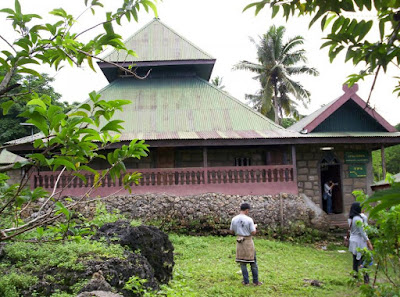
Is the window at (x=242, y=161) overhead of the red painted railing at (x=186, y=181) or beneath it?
overhead

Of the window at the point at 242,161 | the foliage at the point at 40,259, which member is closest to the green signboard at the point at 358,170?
the window at the point at 242,161

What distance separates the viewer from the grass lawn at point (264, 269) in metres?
6.43

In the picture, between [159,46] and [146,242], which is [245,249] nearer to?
[146,242]

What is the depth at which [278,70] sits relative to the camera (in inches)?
1081

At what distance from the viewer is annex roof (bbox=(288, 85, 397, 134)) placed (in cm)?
1284

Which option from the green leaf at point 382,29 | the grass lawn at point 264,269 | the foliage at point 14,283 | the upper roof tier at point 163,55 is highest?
the upper roof tier at point 163,55

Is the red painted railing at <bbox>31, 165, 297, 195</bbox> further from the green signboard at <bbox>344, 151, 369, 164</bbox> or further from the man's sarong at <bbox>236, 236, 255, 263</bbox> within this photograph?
the man's sarong at <bbox>236, 236, 255, 263</bbox>

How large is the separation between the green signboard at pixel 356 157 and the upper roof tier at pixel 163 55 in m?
6.28

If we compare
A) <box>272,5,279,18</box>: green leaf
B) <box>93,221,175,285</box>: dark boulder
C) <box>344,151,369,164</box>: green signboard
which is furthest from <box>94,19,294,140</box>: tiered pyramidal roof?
<box>272,5,279,18</box>: green leaf

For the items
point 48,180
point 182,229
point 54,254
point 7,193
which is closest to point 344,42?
point 7,193

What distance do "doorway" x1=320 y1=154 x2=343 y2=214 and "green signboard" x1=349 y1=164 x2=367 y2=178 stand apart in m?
0.42

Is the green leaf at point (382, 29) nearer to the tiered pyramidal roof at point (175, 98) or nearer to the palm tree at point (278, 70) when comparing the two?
the tiered pyramidal roof at point (175, 98)

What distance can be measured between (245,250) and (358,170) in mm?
8533

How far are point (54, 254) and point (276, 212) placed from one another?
8279 millimetres
